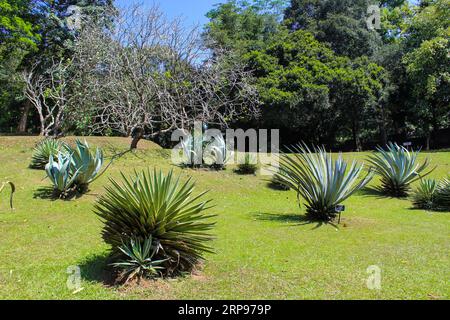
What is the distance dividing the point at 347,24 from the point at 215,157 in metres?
17.8

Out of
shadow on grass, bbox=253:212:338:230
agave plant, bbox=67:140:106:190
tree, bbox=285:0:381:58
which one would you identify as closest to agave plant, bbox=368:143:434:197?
shadow on grass, bbox=253:212:338:230

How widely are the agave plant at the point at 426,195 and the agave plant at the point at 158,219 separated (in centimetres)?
826

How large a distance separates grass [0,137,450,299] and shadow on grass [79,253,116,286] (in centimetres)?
2

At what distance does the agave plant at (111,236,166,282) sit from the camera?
512 centimetres

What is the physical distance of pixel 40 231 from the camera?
7.93 meters

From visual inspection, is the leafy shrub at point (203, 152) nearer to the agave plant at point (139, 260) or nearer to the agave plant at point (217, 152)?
the agave plant at point (217, 152)

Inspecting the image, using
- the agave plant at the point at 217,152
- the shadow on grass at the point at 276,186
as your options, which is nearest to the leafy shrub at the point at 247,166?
the agave plant at the point at 217,152

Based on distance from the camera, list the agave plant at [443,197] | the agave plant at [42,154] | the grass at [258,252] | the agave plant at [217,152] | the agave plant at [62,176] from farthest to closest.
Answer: the agave plant at [217,152] → the agave plant at [42,154] → the agave plant at [443,197] → the agave plant at [62,176] → the grass at [258,252]

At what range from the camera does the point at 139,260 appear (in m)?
5.13

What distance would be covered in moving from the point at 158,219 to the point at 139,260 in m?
0.52

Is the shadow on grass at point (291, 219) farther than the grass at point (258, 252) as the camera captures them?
Yes

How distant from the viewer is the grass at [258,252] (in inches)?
198

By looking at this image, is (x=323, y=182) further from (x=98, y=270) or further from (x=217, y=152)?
(x=217, y=152)
